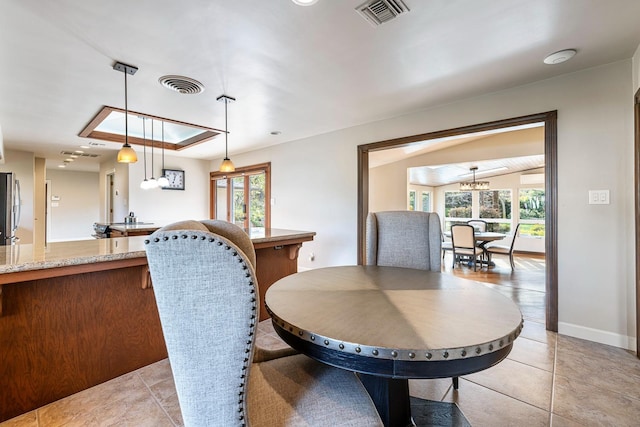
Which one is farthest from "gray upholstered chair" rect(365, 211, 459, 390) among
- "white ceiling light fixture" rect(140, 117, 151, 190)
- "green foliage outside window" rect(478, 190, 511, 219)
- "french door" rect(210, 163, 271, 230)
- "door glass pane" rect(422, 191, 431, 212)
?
"door glass pane" rect(422, 191, 431, 212)

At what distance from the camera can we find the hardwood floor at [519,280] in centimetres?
329

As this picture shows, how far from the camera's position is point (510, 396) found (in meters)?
1.75

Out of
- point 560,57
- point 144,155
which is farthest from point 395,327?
point 144,155

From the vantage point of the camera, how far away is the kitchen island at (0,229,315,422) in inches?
60.8

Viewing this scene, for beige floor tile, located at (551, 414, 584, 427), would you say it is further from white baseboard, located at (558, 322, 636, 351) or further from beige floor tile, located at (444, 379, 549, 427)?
white baseboard, located at (558, 322, 636, 351)

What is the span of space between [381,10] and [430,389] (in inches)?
89.9

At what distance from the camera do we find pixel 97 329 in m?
1.87

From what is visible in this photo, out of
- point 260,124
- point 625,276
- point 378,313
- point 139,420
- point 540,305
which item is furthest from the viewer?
point 260,124

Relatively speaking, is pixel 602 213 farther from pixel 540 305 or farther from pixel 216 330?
pixel 216 330

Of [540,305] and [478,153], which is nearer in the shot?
[540,305]

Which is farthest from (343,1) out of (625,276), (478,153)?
(478,153)

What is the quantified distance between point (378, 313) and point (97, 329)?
1843 mm

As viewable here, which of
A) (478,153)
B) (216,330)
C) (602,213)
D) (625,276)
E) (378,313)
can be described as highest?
(478,153)

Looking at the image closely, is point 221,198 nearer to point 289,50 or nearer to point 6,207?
point 6,207
